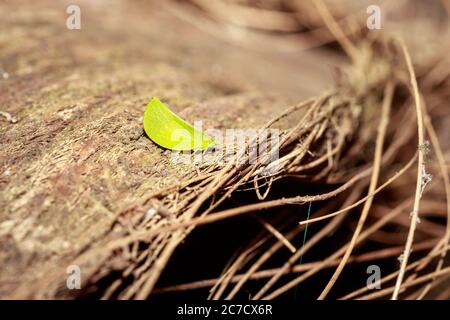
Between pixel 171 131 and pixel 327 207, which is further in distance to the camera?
pixel 327 207

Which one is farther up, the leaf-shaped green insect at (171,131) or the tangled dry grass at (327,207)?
the leaf-shaped green insect at (171,131)

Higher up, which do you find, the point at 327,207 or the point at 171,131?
the point at 171,131

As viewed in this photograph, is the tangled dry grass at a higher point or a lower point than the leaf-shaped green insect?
lower
